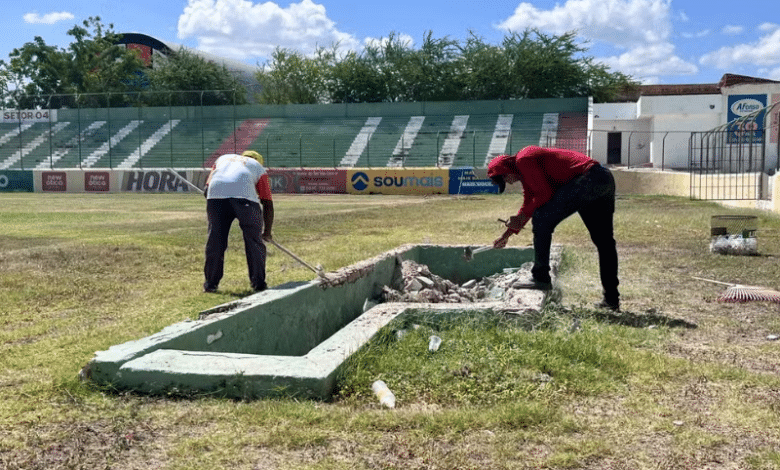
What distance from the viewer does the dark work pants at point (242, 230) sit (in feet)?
25.8

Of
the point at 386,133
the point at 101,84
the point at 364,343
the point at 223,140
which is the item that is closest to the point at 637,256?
the point at 364,343

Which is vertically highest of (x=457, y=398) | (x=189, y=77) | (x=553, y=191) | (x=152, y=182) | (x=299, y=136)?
(x=189, y=77)

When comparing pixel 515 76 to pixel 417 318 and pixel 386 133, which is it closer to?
pixel 386 133

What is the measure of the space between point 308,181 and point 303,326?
1324 inches

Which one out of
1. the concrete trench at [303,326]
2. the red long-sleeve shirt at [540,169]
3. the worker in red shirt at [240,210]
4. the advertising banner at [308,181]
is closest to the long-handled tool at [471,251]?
the concrete trench at [303,326]

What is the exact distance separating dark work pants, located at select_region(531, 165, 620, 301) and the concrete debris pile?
0.91 meters

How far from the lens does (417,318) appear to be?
566cm

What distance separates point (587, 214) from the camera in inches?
264

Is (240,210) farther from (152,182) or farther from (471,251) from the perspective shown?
(152,182)

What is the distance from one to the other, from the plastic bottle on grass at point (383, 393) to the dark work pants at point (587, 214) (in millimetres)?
2722

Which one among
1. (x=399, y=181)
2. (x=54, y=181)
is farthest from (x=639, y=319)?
(x=54, y=181)

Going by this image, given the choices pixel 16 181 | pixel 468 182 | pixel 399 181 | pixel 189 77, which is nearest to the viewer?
pixel 468 182

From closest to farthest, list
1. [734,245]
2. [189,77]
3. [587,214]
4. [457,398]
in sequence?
[457,398]
[587,214]
[734,245]
[189,77]

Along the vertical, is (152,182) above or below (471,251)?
above
